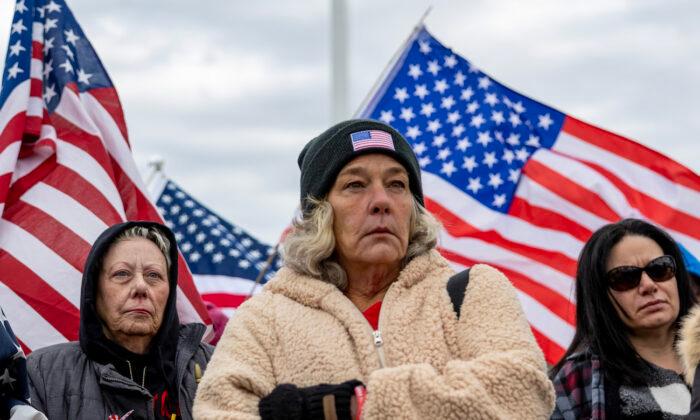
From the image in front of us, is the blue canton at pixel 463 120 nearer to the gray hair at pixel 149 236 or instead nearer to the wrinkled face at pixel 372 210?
the gray hair at pixel 149 236

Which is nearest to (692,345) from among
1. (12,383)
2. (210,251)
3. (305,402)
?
(305,402)

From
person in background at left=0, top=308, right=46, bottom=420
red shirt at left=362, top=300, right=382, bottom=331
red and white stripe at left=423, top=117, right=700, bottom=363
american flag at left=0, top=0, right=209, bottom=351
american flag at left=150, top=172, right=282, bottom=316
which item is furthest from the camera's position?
american flag at left=150, top=172, right=282, bottom=316

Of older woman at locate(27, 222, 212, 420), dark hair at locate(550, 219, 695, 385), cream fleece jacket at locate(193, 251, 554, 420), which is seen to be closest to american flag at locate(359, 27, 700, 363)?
dark hair at locate(550, 219, 695, 385)

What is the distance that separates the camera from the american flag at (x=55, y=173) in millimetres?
5828

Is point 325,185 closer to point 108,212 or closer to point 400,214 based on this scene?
point 400,214

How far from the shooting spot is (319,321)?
3.33 m

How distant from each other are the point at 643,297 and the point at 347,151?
175cm

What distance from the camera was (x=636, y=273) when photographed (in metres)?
4.58

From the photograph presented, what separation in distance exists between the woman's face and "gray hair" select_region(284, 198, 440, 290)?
1353mm

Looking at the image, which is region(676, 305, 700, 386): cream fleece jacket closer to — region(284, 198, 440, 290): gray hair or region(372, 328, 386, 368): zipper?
region(284, 198, 440, 290): gray hair

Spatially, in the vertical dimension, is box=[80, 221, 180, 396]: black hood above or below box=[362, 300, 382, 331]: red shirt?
below

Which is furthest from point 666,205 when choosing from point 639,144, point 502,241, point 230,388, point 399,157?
point 230,388

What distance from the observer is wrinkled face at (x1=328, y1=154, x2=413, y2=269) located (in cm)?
345

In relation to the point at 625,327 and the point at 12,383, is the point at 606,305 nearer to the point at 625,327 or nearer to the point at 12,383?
the point at 625,327
